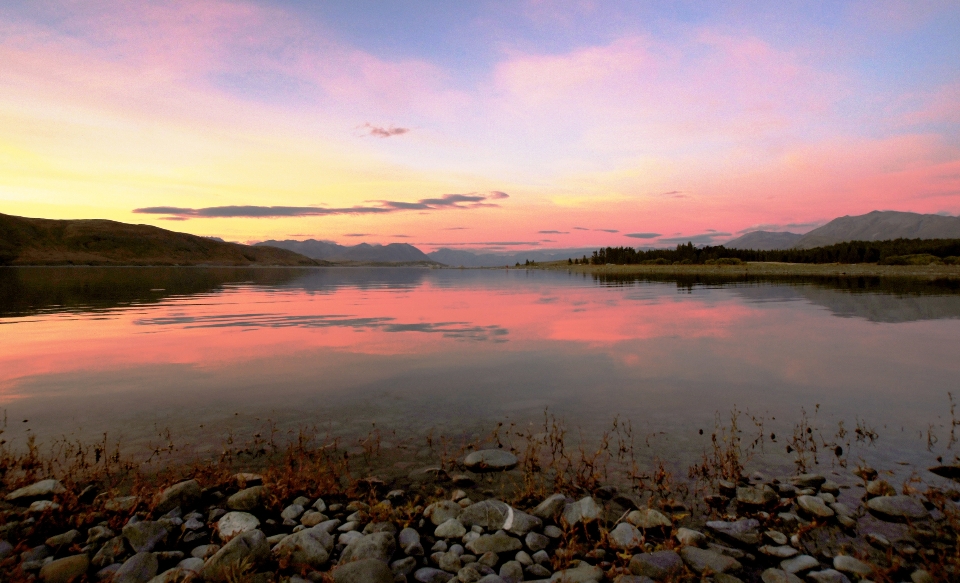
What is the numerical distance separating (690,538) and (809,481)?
4.20 meters

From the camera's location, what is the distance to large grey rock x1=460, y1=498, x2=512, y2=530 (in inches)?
349

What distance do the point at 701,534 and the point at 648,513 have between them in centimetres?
92

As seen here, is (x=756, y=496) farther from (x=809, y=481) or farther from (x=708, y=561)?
(x=708, y=561)

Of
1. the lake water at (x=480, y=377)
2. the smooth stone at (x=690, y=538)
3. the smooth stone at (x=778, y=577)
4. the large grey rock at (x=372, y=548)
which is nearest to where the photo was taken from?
the smooth stone at (x=778, y=577)

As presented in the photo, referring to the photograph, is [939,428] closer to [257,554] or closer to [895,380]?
[895,380]

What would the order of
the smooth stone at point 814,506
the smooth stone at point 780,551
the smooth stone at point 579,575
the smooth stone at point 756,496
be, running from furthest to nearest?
the smooth stone at point 756,496 → the smooth stone at point 814,506 → the smooth stone at point 780,551 → the smooth stone at point 579,575

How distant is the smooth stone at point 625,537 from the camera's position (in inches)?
319

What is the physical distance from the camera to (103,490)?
10250 mm

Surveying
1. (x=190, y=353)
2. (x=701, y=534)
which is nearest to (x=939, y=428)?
(x=701, y=534)

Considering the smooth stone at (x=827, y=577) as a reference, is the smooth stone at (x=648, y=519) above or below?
above

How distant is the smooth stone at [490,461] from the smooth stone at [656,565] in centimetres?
435

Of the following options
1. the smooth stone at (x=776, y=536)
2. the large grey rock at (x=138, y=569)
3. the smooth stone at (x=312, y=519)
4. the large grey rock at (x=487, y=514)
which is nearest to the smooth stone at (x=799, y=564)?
the smooth stone at (x=776, y=536)

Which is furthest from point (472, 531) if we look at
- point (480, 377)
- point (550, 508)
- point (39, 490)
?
point (480, 377)

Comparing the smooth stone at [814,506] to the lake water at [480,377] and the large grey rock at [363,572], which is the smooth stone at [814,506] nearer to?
the lake water at [480,377]
